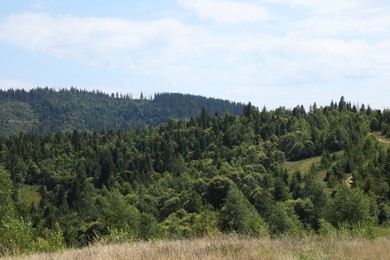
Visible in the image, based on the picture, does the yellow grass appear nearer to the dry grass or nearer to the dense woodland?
the dense woodland

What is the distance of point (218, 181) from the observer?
11644 centimetres

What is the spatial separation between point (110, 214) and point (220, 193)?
40606mm

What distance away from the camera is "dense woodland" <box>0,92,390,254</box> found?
3187 inches

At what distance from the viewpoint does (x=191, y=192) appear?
114 metres

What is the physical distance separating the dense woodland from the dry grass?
36958 millimetres

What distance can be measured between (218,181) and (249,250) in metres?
106

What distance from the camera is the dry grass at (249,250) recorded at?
10.3 metres

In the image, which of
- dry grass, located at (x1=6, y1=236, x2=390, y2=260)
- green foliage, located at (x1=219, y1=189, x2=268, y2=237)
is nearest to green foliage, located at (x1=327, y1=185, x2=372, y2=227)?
green foliage, located at (x1=219, y1=189, x2=268, y2=237)

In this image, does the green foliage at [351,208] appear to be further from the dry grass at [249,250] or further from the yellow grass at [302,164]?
the yellow grass at [302,164]

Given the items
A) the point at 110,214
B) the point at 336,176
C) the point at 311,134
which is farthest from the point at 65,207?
the point at 311,134

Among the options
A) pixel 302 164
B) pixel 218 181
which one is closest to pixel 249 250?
pixel 218 181

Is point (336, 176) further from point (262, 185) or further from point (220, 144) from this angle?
point (220, 144)

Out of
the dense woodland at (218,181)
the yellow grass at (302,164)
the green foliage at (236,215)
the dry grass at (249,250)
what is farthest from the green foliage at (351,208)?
the yellow grass at (302,164)

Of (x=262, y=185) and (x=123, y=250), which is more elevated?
(x=123, y=250)
